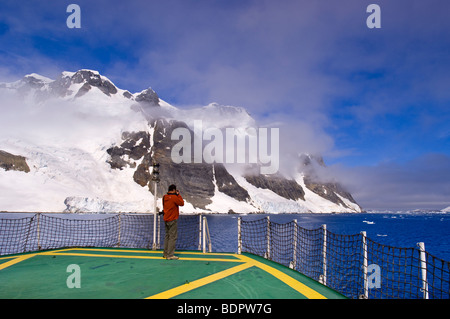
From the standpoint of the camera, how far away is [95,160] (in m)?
144

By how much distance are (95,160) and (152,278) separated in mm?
149533

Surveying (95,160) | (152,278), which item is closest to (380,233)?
(152,278)

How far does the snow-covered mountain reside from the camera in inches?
4550

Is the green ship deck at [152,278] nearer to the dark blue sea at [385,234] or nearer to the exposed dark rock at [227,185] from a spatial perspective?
the dark blue sea at [385,234]

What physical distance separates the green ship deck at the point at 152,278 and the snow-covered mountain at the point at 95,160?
11512cm

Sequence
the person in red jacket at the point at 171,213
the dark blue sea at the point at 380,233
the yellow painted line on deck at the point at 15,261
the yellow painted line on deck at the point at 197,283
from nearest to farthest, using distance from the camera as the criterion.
Answer: 1. the yellow painted line on deck at the point at 197,283
2. the yellow painted line on deck at the point at 15,261
3. the person in red jacket at the point at 171,213
4. the dark blue sea at the point at 380,233

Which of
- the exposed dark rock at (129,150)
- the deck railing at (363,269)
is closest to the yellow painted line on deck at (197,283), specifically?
the deck railing at (363,269)

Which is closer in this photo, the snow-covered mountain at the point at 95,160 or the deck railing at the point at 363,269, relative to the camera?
the deck railing at the point at 363,269

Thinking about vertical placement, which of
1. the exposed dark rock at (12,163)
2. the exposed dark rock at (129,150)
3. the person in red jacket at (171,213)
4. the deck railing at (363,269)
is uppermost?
the exposed dark rock at (129,150)

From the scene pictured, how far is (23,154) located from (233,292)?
141m

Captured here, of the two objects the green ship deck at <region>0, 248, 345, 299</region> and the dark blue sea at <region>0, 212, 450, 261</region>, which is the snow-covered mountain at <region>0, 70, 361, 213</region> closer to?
the dark blue sea at <region>0, 212, 450, 261</region>

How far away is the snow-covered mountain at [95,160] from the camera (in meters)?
116

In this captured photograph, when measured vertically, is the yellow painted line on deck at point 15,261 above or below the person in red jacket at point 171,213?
below
